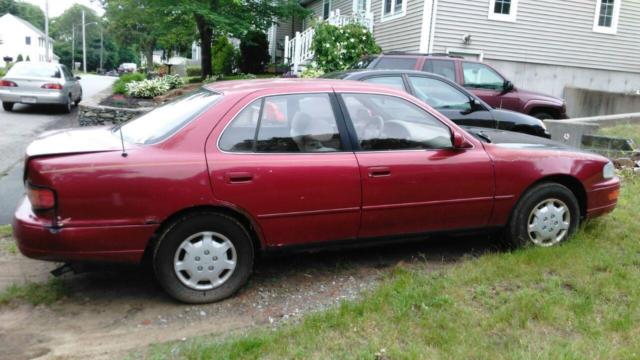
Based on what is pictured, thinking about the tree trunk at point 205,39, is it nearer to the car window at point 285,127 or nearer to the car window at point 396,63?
the car window at point 396,63

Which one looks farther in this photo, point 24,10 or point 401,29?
point 24,10

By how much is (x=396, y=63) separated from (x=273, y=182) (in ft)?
19.7

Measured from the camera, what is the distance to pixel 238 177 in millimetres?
3865

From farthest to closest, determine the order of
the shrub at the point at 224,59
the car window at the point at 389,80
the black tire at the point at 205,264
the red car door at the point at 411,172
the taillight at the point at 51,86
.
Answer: the shrub at the point at 224,59
the taillight at the point at 51,86
the car window at the point at 389,80
the red car door at the point at 411,172
the black tire at the point at 205,264

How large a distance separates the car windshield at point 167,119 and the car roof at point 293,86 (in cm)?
14

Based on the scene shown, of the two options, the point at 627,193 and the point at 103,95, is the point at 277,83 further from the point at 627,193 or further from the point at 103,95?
the point at 103,95

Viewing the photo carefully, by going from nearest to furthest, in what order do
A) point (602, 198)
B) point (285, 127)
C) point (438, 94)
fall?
1. point (285, 127)
2. point (602, 198)
3. point (438, 94)

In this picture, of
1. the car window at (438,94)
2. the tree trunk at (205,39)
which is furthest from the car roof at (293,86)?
the tree trunk at (205,39)

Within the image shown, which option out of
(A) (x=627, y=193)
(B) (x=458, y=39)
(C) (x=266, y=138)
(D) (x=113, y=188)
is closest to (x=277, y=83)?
(C) (x=266, y=138)

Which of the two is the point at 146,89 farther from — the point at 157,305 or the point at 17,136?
the point at 157,305

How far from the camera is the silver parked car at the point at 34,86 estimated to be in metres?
14.5

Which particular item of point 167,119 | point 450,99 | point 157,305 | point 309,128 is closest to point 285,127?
point 309,128

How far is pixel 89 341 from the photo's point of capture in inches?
137

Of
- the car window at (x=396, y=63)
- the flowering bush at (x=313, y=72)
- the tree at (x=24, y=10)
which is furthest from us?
the tree at (x=24, y=10)
